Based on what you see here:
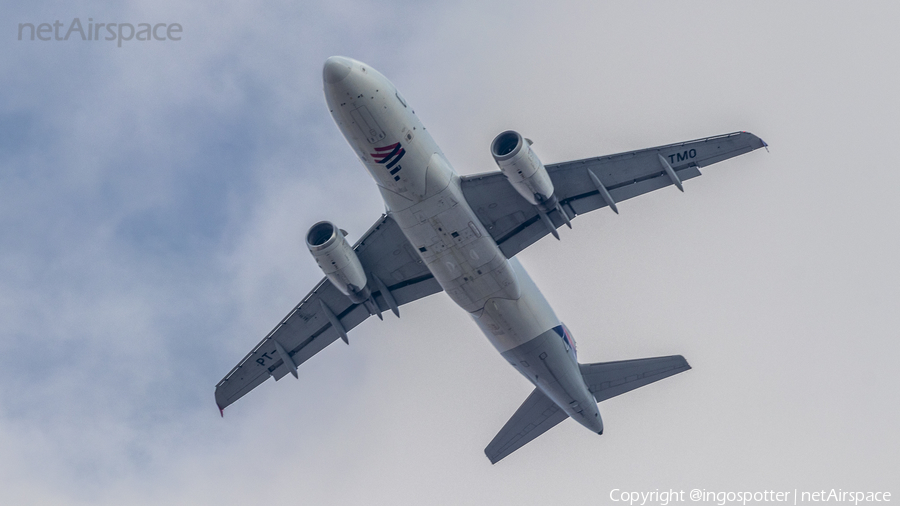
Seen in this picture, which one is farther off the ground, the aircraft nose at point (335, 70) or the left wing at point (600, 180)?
the aircraft nose at point (335, 70)

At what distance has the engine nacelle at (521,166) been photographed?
25.8 metres

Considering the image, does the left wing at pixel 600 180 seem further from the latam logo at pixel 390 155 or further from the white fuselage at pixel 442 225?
the latam logo at pixel 390 155

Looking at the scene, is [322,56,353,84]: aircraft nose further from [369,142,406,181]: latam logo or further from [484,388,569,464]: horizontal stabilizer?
[484,388,569,464]: horizontal stabilizer

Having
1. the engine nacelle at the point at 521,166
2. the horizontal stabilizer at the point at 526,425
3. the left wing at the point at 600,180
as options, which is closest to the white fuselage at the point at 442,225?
the left wing at the point at 600,180

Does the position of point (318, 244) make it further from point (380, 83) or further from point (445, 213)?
point (380, 83)

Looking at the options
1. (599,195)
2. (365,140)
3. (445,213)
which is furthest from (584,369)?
(365,140)

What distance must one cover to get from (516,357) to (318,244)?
9.22 metres

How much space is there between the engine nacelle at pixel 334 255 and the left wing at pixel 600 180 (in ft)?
16.5

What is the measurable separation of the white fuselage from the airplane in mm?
46

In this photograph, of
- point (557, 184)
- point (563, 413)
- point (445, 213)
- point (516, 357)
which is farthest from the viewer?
point (563, 413)

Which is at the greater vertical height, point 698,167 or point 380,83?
point 380,83

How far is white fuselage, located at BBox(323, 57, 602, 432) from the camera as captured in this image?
24.4m

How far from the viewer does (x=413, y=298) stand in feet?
107

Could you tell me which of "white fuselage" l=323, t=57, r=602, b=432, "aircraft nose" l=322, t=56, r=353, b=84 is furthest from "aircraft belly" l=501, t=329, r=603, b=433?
"aircraft nose" l=322, t=56, r=353, b=84
